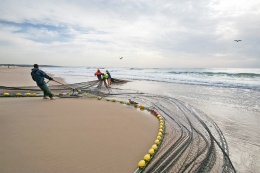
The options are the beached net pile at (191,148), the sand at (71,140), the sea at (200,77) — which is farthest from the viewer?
Answer: the sea at (200,77)

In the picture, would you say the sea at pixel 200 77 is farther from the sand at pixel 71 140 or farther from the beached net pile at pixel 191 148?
the sand at pixel 71 140

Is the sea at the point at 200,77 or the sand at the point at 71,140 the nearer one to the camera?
the sand at the point at 71,140

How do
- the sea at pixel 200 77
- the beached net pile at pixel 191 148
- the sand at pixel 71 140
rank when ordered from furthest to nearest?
the sea at pixel 200 77
the beached net pile at pixel 191 148
the sand at pixel 71 140

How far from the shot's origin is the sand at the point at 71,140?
2.44m

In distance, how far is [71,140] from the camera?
3164 millimetres

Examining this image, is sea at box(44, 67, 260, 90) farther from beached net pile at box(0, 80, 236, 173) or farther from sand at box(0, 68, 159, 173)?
sand at box(0, 68, 159, 173)

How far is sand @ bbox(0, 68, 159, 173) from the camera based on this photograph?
2.44m

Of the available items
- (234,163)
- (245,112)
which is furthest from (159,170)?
(245,112)

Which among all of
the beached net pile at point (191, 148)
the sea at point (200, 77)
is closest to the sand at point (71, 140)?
the beached net pile at point (191, 148)

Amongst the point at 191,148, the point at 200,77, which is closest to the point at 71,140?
the point at 191,148

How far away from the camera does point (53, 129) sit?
3562mm

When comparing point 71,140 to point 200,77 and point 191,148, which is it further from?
point 200,77

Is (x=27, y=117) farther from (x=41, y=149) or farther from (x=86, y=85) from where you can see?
(x=86, y=85)

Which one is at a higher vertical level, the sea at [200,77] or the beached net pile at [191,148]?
the sea at [200,77]
